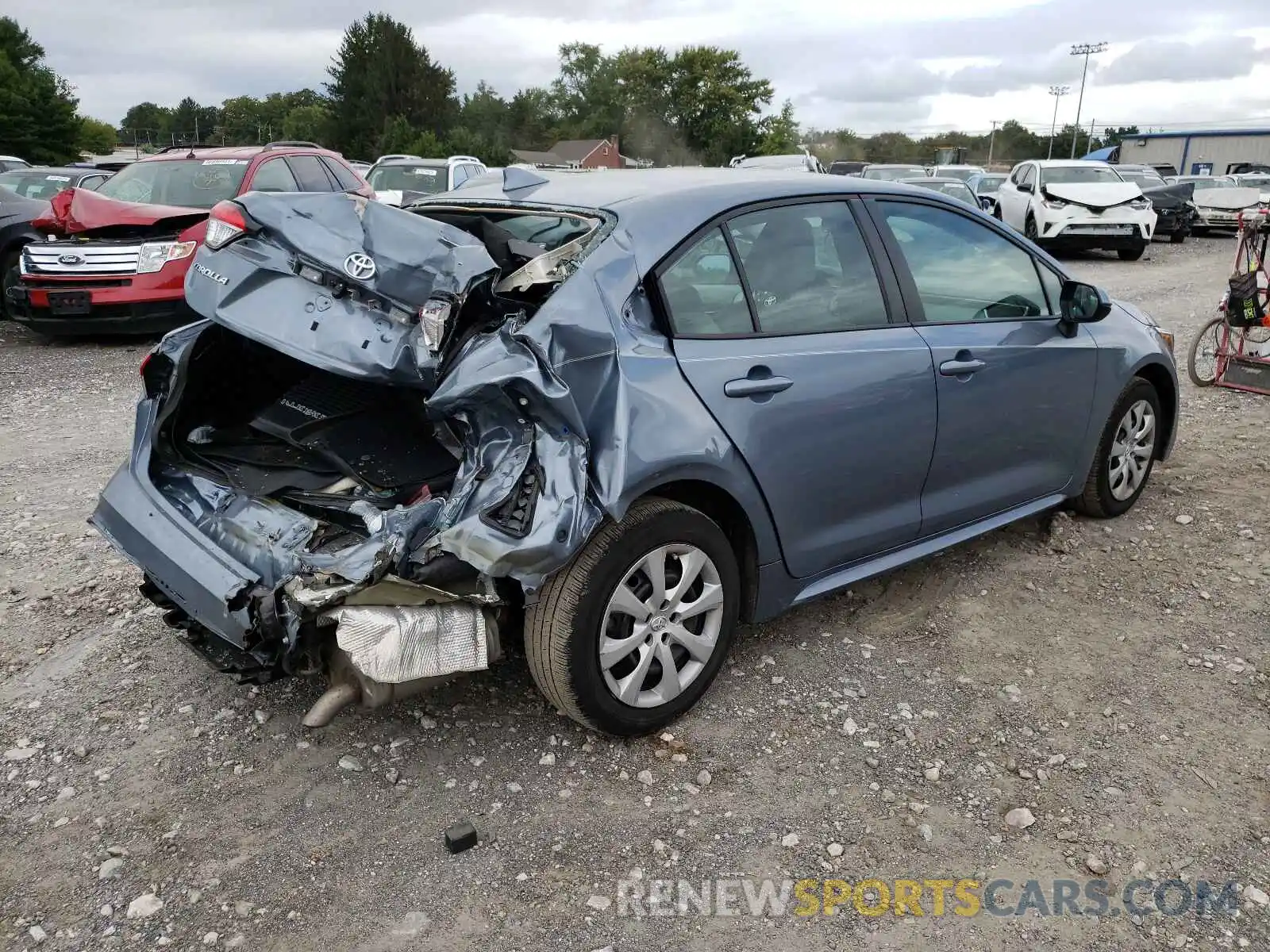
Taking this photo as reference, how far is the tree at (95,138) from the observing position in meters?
48.3

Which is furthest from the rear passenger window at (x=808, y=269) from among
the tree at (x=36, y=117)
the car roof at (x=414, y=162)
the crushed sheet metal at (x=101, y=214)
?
the tree at (x=36, y=117)

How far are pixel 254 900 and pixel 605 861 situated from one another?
0.89 m

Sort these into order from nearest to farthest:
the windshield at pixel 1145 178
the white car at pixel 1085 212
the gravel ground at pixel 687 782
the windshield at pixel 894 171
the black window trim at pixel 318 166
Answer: the gravel ground at pixel 687 782 < the black window trim at pixel 318 166 < the white car at pixel 1085 212 < the windshield at pixel 894 171 < the windshield at pixel 1145 178

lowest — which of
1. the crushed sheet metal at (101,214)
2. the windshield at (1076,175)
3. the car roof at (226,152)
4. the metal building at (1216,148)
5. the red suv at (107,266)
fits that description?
the red suv at (107,266)

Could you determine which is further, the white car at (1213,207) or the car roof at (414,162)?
the white car at (1213,207)

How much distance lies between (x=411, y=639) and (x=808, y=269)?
5.96ft

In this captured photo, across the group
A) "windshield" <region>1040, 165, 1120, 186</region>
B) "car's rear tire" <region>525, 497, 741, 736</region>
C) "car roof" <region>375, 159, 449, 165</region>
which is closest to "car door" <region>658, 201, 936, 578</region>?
"car's rear tire" <region>525, 497, 741, 736</region>

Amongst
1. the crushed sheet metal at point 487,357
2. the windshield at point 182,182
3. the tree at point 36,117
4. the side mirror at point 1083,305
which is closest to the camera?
the crushed sheet metal at point 487,357

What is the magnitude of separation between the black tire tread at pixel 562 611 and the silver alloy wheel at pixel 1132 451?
2892mm

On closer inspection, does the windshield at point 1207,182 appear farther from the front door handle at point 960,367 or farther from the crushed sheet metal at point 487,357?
the crushed sheet metal at point 487,357

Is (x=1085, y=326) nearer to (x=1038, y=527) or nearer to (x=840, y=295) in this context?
(x=1038, y=527)

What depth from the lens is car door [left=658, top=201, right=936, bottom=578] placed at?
314 centimetres

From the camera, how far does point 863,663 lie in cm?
A: 369

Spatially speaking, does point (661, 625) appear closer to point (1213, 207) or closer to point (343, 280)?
point (343, 280)
